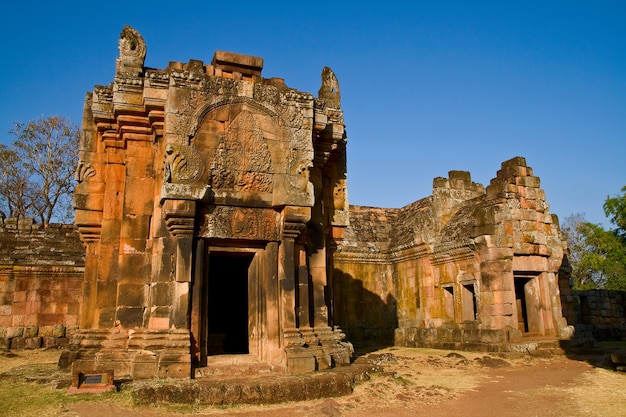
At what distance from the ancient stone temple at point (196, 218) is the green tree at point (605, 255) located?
28000 millimetres

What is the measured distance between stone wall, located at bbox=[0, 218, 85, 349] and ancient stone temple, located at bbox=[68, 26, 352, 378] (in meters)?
7.41

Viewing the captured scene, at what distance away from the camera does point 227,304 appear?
42.1 feet

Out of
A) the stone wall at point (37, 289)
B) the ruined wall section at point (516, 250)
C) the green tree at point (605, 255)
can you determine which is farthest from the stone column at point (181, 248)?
the green tree at point (605, 255)

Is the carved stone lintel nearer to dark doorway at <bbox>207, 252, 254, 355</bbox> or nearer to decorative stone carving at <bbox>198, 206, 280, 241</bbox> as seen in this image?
decorative stone carving at <bbox>198, 206, 280, 241</bbox>

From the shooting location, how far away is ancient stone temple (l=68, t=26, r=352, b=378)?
7898 mm

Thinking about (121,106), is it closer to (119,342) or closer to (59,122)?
(119,342)

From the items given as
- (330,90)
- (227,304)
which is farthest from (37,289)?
(330,90)

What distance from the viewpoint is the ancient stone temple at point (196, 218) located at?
7898 millimetres

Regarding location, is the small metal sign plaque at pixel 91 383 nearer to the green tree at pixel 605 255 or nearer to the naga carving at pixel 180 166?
the naga carving at pixel 180 166

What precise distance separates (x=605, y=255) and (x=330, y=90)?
2960 centimetres

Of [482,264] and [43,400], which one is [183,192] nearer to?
[43,400]

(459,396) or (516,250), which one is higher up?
(516,250)

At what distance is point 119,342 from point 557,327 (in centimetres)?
1203

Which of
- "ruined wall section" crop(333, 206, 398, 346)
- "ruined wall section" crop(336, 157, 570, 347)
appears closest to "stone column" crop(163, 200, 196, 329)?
"ruined wall section" crop(336, 157, 570, 347)
